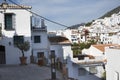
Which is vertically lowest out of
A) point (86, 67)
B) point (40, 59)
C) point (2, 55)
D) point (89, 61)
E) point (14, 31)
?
point (86, 67)

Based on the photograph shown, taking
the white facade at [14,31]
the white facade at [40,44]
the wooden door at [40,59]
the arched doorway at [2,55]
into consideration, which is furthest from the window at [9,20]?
the wooden door at [40,59]

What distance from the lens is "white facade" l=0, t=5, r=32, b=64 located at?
28.7 m

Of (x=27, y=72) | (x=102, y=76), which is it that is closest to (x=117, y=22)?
(x=102, y=76)

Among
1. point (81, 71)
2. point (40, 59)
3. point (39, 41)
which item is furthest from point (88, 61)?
point (40, 59)

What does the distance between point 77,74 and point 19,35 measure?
1094cm

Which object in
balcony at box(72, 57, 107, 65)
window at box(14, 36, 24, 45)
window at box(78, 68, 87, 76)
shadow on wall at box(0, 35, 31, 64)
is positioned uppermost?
window at box(14, 36, 24, 45)

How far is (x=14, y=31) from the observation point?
28.9 metres

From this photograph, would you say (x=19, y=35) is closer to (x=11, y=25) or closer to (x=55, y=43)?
(x=11, y=25)

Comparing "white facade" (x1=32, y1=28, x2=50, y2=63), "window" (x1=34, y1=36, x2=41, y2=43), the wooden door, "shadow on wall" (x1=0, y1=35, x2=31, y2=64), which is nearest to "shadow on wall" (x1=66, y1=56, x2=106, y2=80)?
"white facade" (x1=32, y1=28, x2=50, y2=63)

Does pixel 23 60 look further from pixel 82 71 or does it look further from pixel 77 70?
pixel 82 71

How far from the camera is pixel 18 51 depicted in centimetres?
2872

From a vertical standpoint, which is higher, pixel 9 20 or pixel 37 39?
pixel 9 20

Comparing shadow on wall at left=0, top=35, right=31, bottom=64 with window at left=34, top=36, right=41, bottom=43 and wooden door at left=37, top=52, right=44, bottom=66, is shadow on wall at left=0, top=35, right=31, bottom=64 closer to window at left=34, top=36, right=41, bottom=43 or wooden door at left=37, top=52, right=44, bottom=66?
wooden door at left=37, top=52, right=44, bottom=66

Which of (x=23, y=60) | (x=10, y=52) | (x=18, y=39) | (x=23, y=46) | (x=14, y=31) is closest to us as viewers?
(x=23, y=60)
